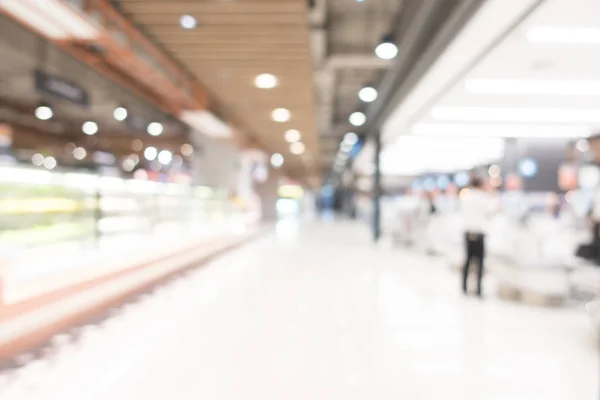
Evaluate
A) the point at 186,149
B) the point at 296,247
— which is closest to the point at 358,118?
the point at 296,247

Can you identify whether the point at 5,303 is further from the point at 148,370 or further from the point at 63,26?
the point at 63,26

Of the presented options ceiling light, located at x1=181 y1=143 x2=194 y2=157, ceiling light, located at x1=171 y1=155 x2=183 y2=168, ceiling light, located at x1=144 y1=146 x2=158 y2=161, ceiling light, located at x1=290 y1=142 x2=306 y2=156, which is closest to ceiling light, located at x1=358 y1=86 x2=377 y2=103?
ceiling light, located at x1=290 y1=142 x2=306 y2=156

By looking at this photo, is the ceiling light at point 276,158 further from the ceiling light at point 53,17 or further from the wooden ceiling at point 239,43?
Answer: the ceiling light at point 53,17

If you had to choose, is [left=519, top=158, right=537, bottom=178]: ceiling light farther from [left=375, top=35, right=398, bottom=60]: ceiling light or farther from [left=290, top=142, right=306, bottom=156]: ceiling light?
[left=290, top=142, right=306, bottom=156]: ceiling light

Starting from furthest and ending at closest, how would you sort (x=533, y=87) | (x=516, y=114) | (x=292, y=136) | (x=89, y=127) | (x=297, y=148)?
(x=297, y=148) → (x=89, y=127) → (x=292, y=136) → (x=516, y=114) → (x=533, y=87)

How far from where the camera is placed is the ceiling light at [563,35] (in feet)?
18.3

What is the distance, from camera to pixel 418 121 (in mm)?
11523

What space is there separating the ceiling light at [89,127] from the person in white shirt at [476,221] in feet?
49.4

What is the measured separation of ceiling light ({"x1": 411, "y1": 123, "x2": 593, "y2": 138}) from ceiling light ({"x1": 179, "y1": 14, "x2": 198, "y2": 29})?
710 cm

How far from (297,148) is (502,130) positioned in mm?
10137

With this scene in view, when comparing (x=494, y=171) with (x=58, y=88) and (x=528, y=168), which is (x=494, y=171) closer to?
(x=528, y=168)

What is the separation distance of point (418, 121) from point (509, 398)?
30.1 ft

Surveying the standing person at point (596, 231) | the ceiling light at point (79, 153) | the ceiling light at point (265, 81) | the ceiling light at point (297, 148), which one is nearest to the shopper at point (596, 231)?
the standing person at point (596, 231)

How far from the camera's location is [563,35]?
18.9 feet
